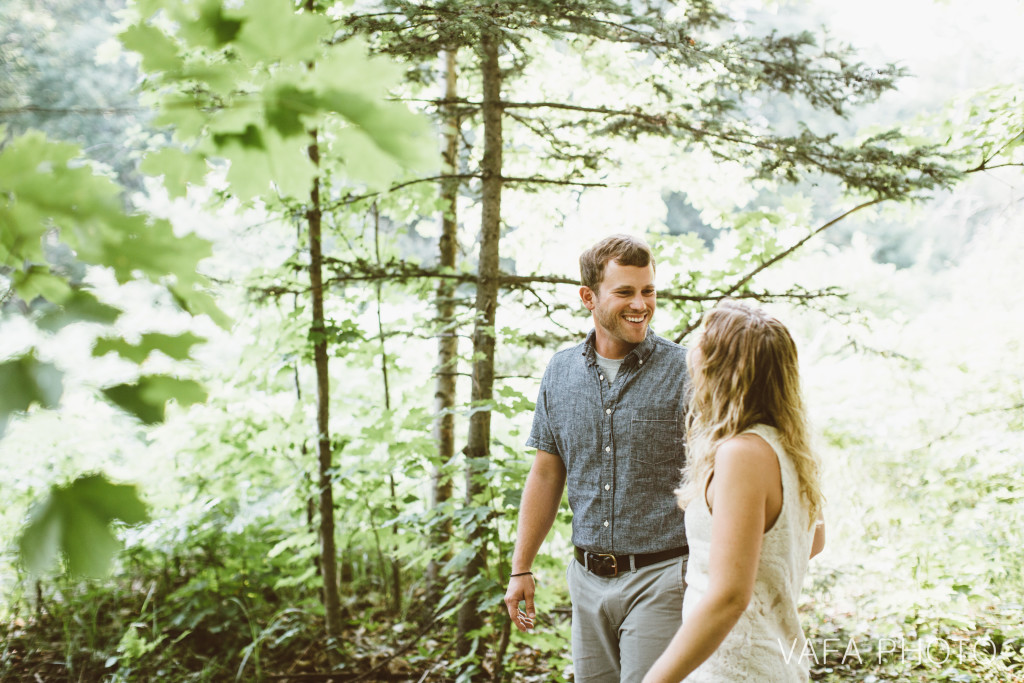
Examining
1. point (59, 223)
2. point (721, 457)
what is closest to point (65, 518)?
point (59, 223)

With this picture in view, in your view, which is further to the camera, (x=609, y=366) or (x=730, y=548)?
(x=609, y=366)

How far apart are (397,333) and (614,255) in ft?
5.81

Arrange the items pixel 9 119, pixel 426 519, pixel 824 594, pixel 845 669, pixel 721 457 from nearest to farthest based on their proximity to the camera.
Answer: pixel 9 119, pixel 721 457, pixel 426 519, pixel 845 669, pixel 824 594

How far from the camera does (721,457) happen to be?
49.2 inches

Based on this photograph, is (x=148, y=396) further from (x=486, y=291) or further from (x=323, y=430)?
(x=323, y=430)

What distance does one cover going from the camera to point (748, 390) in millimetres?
1313

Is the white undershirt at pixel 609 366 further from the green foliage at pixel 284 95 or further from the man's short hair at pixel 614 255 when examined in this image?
the green foliage at pixel 284 95

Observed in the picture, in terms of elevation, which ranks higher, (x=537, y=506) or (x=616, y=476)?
(x=616, y=476)

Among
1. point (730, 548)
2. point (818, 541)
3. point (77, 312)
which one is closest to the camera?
point (77, 312)

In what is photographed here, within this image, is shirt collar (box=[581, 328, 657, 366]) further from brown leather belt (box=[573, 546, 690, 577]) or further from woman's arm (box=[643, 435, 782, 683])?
woman's arm (box=[643, 435, 782, 683])

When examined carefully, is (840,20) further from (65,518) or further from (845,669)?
(65,518)

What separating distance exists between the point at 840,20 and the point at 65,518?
16.0m

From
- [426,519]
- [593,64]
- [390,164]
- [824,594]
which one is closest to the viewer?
[390,164]

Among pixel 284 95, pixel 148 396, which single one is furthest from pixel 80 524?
pixel 284 95
